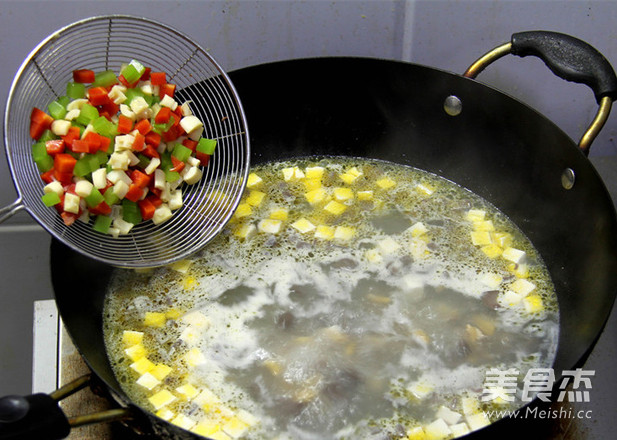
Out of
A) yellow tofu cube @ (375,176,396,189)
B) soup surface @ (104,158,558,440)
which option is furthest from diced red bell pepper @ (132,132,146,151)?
yellow tofu cube @ (375,176,396,189)

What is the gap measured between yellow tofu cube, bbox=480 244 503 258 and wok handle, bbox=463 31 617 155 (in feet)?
1.06

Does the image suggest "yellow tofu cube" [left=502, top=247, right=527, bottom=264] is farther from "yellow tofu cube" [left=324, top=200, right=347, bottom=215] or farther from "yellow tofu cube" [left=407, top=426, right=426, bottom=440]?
"yellow tofu cube" [left=407, top=426, right=426, bottom=440]

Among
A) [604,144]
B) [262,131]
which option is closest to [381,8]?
[262,131]

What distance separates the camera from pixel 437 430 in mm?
1321

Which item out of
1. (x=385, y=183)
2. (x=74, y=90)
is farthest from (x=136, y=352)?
(x=385, y=183)

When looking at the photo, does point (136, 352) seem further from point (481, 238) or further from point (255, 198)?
point (481, 238)

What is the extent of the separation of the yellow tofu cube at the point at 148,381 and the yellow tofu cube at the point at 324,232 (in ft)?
1.77

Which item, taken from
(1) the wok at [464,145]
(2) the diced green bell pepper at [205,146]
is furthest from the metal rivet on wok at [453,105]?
(2) the diced green bell pepper at [205,146]

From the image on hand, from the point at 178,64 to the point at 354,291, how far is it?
0.72 m

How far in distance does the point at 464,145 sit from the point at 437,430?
2.65ft

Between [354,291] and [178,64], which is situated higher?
[178,64]

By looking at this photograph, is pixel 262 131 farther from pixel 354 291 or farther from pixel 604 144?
pixel 604 144

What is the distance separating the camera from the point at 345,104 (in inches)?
74.2

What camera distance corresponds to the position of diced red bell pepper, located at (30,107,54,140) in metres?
1.39
